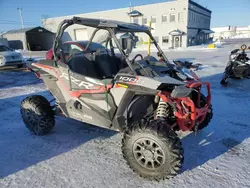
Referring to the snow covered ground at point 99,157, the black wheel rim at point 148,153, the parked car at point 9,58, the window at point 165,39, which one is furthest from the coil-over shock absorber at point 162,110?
the window at point 165,39

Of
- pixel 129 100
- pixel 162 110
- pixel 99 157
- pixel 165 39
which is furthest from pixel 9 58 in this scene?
pixel 165 39

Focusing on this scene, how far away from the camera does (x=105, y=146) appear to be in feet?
11.3

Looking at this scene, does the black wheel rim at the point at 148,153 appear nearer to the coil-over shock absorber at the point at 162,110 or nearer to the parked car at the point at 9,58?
the coil-over shock absorber at the point at 162,110

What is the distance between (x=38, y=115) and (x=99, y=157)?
1.46 metres

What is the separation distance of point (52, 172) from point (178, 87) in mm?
2075

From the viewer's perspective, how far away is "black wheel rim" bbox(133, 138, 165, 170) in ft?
8.39

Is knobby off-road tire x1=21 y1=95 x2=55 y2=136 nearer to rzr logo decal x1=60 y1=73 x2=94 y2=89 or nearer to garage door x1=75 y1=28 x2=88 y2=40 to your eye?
rzr logo decal x1=60 y1=73 x2=94 y2=89

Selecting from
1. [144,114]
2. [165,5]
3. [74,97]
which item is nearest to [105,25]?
[74,97]

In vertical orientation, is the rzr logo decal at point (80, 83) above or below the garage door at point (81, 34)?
below

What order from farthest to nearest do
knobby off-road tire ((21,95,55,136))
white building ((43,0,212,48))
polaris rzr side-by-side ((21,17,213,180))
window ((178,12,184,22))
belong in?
white building ((43,0,212,48)) < window ((178,12,184,22)) < knobby off-road tire ((21,95,55,136)) < polaris rzr side-by-side ((21,17,213,180))

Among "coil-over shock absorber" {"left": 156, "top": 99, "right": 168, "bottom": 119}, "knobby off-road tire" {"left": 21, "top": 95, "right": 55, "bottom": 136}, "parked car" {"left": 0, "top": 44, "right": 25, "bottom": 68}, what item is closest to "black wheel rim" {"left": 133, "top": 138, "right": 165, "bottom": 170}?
"coil-over shock absorber" {"left": 156, "top": 99, "right": 168, "bottom": 119}

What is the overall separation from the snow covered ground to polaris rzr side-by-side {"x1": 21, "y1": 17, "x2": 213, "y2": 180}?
0.86 feet

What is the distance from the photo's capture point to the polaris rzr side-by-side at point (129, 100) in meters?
2.57

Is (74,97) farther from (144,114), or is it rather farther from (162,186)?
(162,186)
